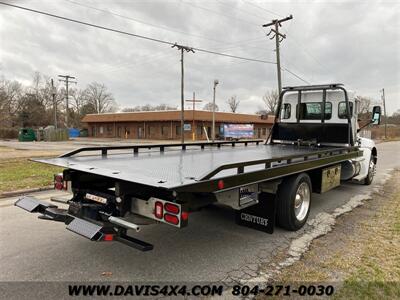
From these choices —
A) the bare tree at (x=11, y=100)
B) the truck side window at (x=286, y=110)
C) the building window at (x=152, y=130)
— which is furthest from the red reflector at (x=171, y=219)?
the bare tree at (x=11, y=100)

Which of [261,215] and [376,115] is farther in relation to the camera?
[376,115]

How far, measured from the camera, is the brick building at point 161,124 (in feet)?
132

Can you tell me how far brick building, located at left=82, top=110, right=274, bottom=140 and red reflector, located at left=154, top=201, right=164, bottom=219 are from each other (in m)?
33.2

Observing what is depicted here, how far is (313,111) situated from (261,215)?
455 centimetres

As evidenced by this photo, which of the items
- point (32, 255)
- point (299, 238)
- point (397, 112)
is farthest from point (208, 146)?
point (397, 112)

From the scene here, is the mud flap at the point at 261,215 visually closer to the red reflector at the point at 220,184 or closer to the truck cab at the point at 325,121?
the red reflector at the point at 220,184

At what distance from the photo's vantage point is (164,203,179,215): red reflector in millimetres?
3016

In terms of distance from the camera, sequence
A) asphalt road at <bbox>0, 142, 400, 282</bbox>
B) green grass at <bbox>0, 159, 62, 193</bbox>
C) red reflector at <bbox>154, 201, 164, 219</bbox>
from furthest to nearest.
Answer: green grass at <bbox>0, 159, 62, 193</bbox> → asphalt road at <bbox>0, 142, 400, 282</bbox> → red reflector at <bbox>154, 201, 164, 219</bbox>

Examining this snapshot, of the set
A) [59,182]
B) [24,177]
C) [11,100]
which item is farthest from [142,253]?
[11,100]

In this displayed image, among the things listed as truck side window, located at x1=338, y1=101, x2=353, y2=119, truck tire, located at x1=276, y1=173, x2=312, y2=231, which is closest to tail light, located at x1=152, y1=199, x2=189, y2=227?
truck tire, located at x1=276, y1=173, x2=312, y2=231

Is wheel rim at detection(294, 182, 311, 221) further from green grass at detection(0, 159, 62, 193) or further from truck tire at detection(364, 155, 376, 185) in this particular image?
green grass at detection(0, 159, 62, 193)

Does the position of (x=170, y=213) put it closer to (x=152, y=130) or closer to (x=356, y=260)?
(x=356, y=260)

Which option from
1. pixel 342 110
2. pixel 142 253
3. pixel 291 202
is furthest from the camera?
pixel 342 110

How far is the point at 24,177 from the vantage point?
8.62 metres
